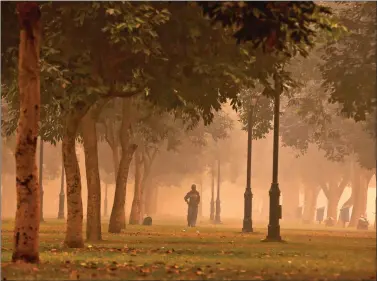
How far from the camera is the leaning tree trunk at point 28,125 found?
57.5 ft

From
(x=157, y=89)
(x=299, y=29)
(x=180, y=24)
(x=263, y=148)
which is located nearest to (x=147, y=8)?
(x=180, y=24)

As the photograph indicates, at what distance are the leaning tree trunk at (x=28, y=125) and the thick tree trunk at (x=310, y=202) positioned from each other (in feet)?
240

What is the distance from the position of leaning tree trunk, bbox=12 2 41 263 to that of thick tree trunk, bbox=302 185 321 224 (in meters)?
73.1

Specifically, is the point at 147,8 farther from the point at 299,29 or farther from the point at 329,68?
the point at 329,68

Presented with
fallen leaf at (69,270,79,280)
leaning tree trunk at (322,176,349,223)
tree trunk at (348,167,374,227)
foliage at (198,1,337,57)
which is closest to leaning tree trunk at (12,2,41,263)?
fallen leaf at (69,270,79,280)

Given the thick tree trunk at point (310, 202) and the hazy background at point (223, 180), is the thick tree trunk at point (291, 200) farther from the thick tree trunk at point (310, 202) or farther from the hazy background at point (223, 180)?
the thick tree trunk at point (310, 202)

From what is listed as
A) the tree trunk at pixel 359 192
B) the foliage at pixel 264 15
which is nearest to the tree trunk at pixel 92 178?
the foliage at pixel 264 15

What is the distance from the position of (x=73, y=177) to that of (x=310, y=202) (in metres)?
77.5

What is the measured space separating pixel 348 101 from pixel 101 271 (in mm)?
17389

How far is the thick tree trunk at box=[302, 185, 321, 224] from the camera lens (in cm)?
9146

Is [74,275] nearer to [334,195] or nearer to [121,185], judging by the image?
[121,185]

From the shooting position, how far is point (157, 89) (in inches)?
987

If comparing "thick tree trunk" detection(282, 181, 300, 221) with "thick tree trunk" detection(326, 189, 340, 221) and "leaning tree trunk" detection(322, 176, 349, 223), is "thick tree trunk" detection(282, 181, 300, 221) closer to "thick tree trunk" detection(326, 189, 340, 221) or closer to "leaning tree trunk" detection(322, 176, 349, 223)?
"leaning tree trunk" detection(322, 176, 349, 223)

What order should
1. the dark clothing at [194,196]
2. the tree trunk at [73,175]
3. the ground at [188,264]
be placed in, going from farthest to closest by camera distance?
the dark clothing at [194,196]
the tree trunk at [73,175]
the ground at [188,264]
